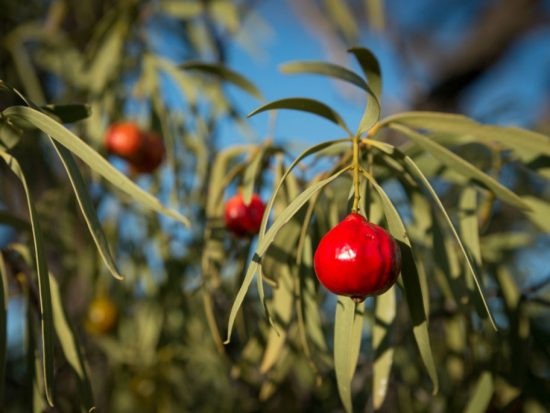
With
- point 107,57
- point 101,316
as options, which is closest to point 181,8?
point 107,57

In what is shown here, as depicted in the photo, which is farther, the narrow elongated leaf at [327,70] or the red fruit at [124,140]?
the red fruit at [124,140]

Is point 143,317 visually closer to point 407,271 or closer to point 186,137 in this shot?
point 186,137

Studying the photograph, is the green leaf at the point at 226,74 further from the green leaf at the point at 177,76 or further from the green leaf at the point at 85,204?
the green leaf at the point at 177,76

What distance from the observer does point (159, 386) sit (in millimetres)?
1598

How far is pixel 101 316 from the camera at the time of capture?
5.06 feet

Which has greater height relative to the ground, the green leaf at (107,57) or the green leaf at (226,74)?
the green leaf at (107,57)

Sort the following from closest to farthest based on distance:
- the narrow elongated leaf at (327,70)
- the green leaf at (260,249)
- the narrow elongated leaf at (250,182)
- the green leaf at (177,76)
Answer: the green leaf at (260,249), the narrow elongated leaf at (327,70), the narrow elongated leaf at (250,182), the green leaf at (177,76)

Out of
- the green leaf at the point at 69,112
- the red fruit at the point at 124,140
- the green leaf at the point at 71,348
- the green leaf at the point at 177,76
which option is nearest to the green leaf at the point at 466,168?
the green leaf at the point at 69,112

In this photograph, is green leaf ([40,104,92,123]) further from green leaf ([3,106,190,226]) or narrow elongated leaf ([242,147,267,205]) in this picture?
narrow elongated leaf ([242,147,267,205])

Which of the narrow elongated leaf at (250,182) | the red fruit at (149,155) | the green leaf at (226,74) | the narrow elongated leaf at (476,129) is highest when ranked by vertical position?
the red fruit at (149,155)

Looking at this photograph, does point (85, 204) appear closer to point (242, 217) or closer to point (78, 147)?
point (78, 147)

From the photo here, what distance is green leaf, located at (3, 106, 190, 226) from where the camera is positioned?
532mm

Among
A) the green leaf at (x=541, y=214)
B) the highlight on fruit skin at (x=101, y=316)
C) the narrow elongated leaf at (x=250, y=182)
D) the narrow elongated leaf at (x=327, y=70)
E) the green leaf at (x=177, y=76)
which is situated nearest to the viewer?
the narrow elongated leaf at (x=327, y=70)

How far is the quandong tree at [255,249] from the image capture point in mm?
563
